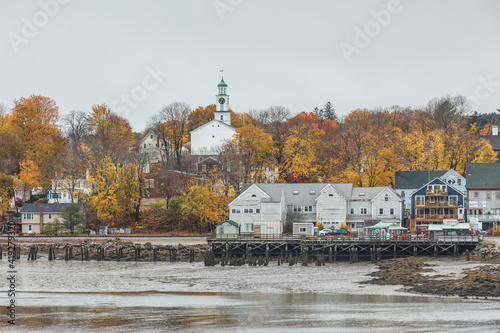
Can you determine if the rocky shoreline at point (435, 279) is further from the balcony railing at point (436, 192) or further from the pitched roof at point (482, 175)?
the pitched roof at point (482, 175)

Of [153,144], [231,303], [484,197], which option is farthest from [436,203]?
[153,144]

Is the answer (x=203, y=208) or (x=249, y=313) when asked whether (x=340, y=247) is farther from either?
(x=249, y=313)

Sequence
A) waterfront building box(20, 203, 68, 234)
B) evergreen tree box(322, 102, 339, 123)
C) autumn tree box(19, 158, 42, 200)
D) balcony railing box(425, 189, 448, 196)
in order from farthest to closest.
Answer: evergreen tree box(322, 102, 339, 123)
autumn tree box(19, 158, 42, 200)
waterfront building box(20, 203, 68, 234)
balcony railing box(425, 189, 448, 196)

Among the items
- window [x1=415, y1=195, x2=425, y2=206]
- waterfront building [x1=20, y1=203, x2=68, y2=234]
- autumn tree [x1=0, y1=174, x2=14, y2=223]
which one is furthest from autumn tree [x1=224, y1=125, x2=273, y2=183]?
autumn tree [x1=0, y1=174, x2=14, y2=223]

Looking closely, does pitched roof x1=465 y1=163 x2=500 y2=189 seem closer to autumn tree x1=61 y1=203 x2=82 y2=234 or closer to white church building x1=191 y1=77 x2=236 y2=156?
white church building x1=191 y1=77 x2=236 y2=156

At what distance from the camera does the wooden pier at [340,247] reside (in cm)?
6581

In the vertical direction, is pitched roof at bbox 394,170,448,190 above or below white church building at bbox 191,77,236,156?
below

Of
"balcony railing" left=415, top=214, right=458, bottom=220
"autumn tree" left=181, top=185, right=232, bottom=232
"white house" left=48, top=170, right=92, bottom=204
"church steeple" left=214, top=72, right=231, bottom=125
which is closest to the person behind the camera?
"balcony railing" left=415, top=214, right=458, bottom=220

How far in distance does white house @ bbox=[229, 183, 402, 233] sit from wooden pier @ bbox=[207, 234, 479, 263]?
1098cm

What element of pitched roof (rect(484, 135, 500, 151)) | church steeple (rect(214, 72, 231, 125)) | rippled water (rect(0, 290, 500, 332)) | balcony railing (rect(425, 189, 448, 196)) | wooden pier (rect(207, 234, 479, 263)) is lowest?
rippled water (rect(0, 290, 500, 332))

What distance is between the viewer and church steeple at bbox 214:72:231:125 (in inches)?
4968

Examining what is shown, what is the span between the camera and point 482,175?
85.8m

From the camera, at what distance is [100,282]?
5375 centimetres

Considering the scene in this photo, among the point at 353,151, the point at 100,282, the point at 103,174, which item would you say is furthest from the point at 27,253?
the point at 353,151
